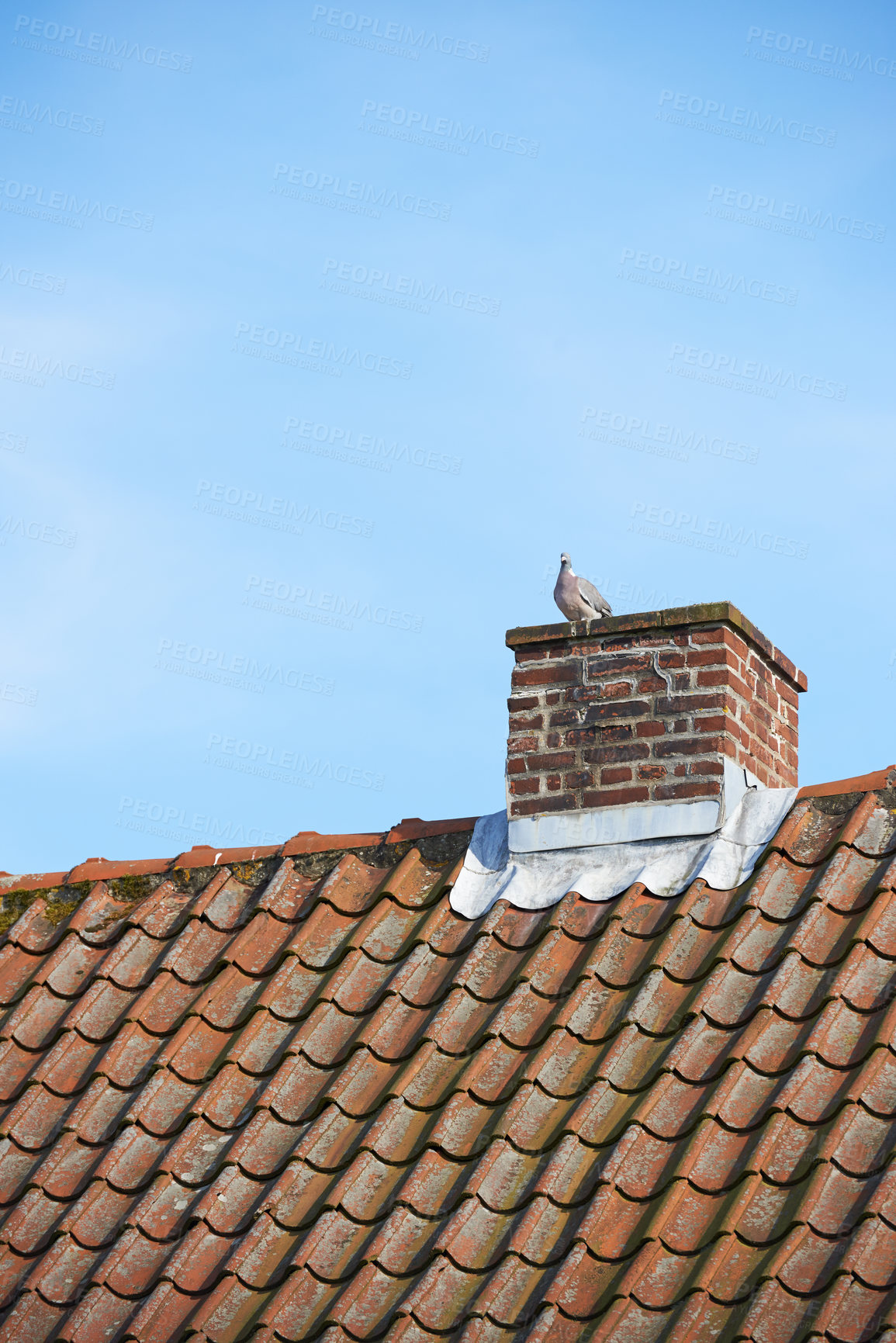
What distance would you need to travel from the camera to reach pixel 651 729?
5.70 metres

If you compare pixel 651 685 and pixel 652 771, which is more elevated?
pixel 651 685

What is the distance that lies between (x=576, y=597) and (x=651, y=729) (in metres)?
0.74

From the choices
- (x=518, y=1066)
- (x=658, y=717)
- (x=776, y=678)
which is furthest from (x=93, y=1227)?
(x=776, y=678)

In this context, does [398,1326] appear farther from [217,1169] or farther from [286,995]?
[286,995]

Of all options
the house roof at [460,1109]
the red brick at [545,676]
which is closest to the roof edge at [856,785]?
the house roof at [460,1109]

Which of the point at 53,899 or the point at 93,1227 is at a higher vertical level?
the point at 53,899

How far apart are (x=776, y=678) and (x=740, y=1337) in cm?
313

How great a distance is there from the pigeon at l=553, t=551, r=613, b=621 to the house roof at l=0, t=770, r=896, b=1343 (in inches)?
40.0

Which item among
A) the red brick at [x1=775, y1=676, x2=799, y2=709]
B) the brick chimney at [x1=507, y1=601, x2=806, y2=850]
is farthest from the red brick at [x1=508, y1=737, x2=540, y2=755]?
the red brick at [x1=775, y1=676, x2=799, y2=709]

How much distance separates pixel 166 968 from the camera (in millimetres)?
5789

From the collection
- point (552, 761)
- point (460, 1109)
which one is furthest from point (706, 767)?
point (460, 1109)

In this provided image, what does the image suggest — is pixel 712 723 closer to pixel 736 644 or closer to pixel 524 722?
pixel 736 644

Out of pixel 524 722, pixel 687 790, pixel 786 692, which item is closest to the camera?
pixel 687 790

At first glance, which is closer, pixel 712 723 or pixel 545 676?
pixel 712 723
